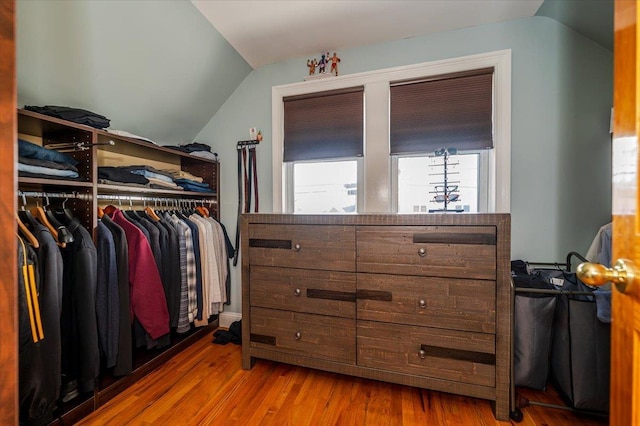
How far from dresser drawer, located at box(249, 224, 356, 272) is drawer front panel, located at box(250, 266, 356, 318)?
0.05 m

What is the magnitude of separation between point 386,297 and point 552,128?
158cm

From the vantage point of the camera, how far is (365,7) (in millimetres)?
1752

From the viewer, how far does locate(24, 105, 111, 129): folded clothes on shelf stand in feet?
4.35

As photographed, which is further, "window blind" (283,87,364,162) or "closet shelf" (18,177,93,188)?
"window blind" (283,87,364,162)

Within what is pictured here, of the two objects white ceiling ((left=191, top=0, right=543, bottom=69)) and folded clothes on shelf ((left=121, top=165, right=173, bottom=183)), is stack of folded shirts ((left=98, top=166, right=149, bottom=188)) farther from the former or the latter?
white ceiling ((left=191, top=0, right=543, bottom=69))

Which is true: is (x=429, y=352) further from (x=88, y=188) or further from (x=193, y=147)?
(x=193, y=147)

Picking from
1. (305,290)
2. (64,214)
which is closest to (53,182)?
(64,214)

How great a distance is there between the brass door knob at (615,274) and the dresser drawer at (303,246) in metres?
1.06

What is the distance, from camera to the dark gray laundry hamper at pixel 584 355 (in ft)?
4.34

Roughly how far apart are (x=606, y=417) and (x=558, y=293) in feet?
2.13

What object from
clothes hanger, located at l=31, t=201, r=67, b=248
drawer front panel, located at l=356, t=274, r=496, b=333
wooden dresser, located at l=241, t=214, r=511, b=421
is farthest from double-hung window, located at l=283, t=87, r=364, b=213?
clothes hanger, located at l=31, t=201, r=67, b=248

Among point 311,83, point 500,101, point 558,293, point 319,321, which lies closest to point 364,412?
point 319,321

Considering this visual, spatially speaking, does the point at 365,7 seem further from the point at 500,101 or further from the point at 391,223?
the point at 391,223

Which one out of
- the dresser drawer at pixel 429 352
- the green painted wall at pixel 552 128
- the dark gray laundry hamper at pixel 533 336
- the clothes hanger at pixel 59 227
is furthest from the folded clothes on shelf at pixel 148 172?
the dark gray laundry hamper at pixel 533 336
